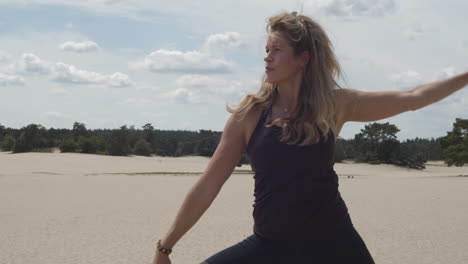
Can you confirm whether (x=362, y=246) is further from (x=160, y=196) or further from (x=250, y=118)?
(x=160, y=196)

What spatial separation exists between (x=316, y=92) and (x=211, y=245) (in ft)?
27.5

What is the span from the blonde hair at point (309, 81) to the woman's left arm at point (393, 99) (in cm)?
14

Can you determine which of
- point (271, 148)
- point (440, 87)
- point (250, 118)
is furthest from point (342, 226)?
point (440, 87)

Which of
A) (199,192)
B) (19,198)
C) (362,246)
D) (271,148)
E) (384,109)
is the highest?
(384,109)

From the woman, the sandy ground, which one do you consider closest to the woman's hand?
the woman

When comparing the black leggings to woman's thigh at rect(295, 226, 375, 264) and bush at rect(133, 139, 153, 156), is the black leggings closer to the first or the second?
woman's thigh at rect(295, 226, 375, 264)

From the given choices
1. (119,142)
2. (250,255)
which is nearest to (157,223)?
(250,255)

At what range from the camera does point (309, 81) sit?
2787 millimetres

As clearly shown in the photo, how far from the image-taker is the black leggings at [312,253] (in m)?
2.54

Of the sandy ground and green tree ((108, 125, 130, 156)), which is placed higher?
green tree ((108, 125, 130, 156))

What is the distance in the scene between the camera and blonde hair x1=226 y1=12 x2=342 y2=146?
2666 millimetres

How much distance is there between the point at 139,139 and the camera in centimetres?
6375

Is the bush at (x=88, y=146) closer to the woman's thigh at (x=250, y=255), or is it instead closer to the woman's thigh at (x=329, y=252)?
the woman's thigh at (x=250, y=255)

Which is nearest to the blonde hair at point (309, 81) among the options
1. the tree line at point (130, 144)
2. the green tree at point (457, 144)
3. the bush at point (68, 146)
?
the green tree at point (457, 144)
